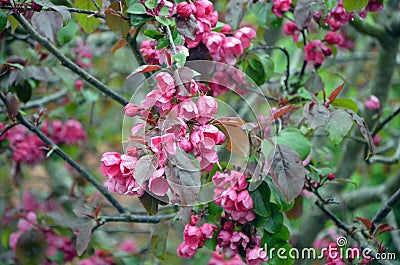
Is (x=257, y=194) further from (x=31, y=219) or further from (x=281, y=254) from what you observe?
(x=31, y=219)

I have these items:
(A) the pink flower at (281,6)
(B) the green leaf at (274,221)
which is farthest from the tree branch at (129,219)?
(A) the pink flower at (281,6)

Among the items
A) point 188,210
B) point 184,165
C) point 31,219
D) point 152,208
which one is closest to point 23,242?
point 31,219

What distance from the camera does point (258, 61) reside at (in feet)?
4.84

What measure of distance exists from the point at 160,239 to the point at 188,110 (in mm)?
575

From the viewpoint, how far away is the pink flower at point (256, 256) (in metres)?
1.13

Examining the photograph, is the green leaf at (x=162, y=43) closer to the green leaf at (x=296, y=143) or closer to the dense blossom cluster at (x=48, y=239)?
the green leaf at (x=296, y=143)

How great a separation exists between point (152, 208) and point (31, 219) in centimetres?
100

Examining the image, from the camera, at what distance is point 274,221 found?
3.79 ft

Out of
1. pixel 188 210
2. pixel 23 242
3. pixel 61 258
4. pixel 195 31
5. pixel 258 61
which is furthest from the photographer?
pixel 61 258

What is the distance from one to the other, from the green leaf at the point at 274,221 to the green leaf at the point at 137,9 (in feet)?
1.70

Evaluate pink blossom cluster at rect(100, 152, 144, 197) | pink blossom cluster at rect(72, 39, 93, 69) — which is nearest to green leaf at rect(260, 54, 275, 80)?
pink blossom cluster at rect(100, 152, 144, 197)

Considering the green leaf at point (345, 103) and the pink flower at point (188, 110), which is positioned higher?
the pink flower at point (188, 110)

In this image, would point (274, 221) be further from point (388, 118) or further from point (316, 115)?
point (388, 118)

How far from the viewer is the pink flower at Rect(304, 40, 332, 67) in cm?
152
